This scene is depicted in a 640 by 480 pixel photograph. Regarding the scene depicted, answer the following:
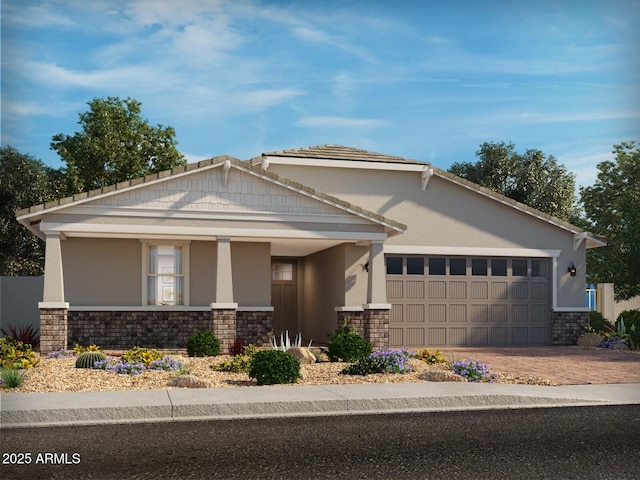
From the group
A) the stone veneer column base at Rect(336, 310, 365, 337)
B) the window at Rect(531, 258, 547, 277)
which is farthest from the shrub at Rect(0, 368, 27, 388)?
the window at Rect(531, 258, 547, 277)

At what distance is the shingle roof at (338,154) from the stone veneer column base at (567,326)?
6.55 meters

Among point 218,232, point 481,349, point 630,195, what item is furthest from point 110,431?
point 630,195

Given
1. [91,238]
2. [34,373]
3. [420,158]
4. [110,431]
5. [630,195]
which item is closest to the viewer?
[110,431]

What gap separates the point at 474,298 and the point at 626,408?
38.2 ft

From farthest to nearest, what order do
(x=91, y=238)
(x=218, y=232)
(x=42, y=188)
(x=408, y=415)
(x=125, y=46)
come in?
(x=42, y=188)
(x=91, y=238)
(x=218, y=232)
(x=408, y=415)
(x=125, y=46)

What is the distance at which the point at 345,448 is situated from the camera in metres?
8.70

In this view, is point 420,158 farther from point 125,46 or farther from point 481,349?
point 125,46

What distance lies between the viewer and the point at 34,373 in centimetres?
1437

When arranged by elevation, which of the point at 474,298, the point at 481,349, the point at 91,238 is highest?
the point at 91,238

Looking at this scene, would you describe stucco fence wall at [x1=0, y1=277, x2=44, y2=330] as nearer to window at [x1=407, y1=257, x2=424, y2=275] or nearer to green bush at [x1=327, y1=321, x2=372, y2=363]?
window at [x1=407, y1=257, x2=424, y2=275]

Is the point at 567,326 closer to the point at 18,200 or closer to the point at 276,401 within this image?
the point at 276,401

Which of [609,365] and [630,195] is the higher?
[630,195]

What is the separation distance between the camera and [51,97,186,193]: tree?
38.5 metres

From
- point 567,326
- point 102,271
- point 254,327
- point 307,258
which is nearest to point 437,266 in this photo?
point 307,258
